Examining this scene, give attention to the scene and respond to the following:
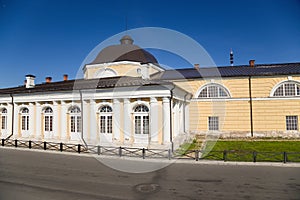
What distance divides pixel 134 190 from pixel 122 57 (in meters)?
Answer: 18.2

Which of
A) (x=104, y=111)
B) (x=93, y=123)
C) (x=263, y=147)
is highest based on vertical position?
(x=104, y=111)

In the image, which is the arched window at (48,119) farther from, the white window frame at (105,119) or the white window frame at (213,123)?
the white window frame at (213,123)

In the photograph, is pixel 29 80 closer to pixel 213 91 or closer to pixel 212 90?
pixel 212 90

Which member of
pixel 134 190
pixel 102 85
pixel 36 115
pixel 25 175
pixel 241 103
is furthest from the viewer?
pixel 241 103

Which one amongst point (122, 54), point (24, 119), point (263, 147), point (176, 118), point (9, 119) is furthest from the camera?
point (122, 54)

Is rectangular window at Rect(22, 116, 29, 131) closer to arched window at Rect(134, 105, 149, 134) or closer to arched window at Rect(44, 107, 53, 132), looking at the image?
arched window at Rect(44, 107, 53, 132)

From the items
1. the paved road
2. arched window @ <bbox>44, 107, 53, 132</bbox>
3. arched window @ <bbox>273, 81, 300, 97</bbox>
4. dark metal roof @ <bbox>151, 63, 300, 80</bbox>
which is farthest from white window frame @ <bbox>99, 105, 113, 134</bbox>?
arched window @ <bbox>273, 81, 300, 97</bbox>

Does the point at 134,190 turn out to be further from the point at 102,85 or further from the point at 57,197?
the point at 102,85

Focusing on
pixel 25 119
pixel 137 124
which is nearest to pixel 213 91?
pixel 137 124

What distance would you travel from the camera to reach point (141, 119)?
15.9 m

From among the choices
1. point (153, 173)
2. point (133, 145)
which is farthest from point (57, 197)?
point (133, 145)

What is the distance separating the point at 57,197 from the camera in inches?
280

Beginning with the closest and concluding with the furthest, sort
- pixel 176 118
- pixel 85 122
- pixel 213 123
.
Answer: pixel 85 122 → pixel 176 118 → pixel 213 123

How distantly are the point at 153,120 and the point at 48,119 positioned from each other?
36.0 ft
